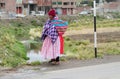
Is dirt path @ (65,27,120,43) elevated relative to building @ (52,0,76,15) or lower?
elevated

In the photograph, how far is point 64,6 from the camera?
392 feet

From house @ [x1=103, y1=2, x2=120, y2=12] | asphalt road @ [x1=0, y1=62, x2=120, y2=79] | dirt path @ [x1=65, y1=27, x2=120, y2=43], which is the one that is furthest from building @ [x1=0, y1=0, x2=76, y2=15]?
asphalt road @ [x1=0, y1=62, x2=120, y2=79]

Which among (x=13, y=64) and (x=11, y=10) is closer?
(x=13, y=64)

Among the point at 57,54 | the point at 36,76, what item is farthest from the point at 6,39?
the point at 36,76

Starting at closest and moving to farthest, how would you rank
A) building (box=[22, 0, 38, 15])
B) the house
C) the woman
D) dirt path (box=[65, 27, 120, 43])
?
the woman
dirt path (box=[65, 27, 120, 43])
building (box=[22, 0, 38, 15])
the house

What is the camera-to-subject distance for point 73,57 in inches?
559

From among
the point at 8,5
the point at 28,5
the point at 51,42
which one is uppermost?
the point at 51,42

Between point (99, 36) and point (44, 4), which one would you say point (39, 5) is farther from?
point (99, 36)

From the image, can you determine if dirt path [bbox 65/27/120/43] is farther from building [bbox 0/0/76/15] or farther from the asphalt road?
building [bbox 0/0/76/15]

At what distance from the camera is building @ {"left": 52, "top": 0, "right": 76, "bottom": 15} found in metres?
117

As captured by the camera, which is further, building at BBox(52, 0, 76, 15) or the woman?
building at BBox(52, 0, 76, 15)

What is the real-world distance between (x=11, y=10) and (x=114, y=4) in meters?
49.6

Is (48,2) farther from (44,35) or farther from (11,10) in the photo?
(44,35)

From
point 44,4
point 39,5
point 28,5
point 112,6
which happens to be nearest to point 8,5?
point 28,5
